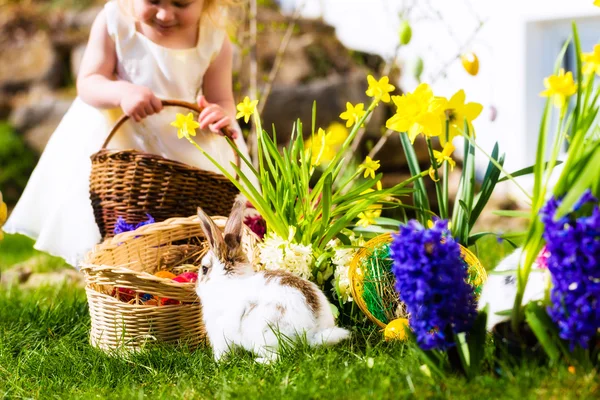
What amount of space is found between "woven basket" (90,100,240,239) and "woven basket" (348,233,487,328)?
68 centimetres

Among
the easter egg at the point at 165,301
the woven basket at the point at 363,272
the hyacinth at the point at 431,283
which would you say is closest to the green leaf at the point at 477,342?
the hyacinth at the point at 431,283

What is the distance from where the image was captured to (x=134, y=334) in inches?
90.7

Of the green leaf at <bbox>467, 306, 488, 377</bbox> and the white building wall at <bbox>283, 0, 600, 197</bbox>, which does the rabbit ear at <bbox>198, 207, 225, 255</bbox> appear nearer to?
the green leaf at <bbox>467, 306, 488, 377</bbox>

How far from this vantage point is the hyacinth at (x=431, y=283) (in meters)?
1.52

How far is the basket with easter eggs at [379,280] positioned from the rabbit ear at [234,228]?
0.38m

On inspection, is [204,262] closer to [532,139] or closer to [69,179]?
[69,179]

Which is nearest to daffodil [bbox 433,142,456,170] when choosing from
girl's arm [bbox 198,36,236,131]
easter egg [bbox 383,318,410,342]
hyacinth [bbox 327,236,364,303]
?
hyacinth [bbox 327,236,364,303]

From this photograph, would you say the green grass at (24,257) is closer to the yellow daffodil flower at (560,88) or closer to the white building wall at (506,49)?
the white building wall at (506,49)

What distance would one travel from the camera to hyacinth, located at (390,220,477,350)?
1520 millimetres

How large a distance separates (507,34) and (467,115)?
3.87 meters

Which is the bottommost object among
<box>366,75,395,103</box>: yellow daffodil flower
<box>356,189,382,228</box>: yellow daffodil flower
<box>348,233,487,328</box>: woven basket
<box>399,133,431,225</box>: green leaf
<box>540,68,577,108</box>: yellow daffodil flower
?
<box>348,233,487,328</box>: woven basket

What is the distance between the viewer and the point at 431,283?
1532mm

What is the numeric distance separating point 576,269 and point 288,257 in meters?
1.06

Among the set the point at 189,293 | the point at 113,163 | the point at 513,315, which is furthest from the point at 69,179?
the point at 513,315
